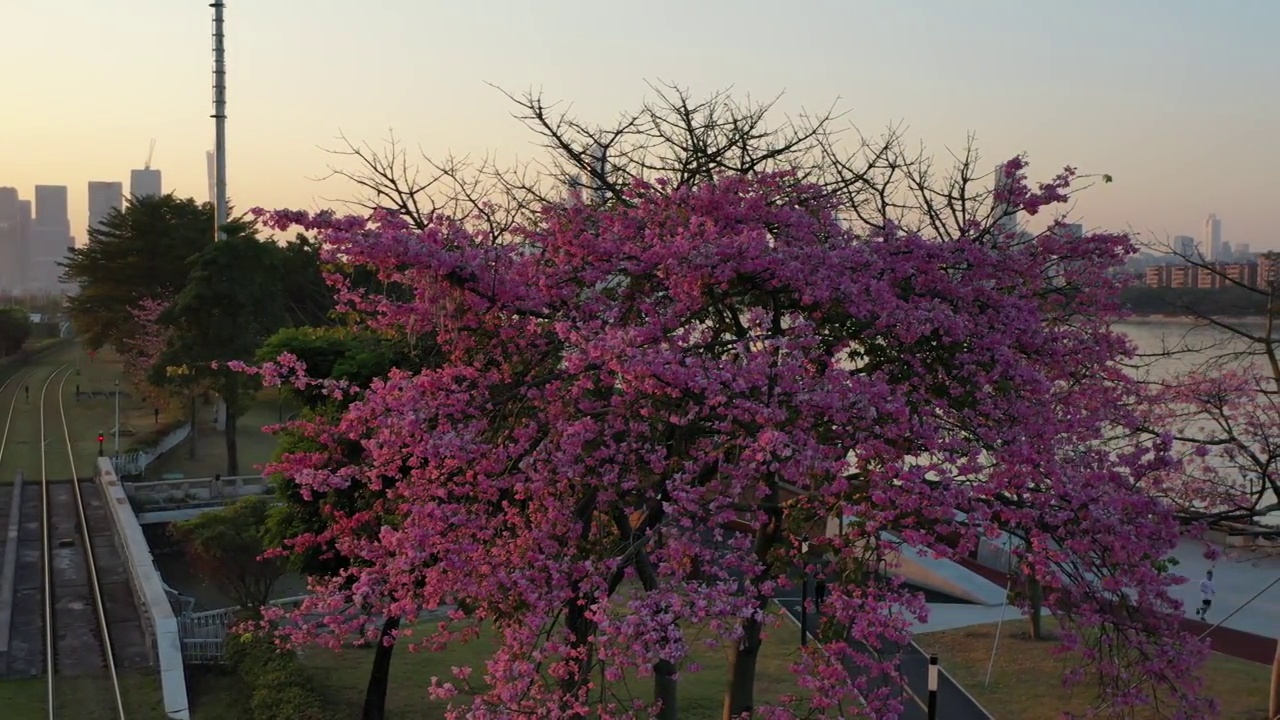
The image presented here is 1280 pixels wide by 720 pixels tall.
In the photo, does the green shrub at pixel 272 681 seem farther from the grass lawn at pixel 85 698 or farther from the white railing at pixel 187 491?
the white railing at pixel 187 491

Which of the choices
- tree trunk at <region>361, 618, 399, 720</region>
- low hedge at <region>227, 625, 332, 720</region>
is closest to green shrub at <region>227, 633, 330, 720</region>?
low hedge at <region>227, 625, 332, 720</region>

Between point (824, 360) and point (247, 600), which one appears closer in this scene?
point (824, 360)

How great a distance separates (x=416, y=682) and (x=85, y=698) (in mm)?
5801

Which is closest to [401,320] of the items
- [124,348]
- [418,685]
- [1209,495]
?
[1209,495]

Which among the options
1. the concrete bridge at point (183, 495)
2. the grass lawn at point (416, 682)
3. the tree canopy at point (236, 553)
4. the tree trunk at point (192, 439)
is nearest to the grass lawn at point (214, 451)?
the tree trunk at point (192, 439)

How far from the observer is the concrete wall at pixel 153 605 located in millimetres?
18500

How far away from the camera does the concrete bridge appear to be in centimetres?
3306

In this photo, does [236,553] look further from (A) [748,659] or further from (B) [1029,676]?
(A) [748,659]

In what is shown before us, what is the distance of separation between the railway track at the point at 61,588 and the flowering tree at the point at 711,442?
42.6ft

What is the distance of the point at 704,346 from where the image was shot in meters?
8.21

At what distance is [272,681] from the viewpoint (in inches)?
701

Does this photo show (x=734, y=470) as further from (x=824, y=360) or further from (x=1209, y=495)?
(x=1209, y=495)

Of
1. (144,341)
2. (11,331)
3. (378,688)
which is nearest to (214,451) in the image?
(144,341)

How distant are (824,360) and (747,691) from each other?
3.74 metres
